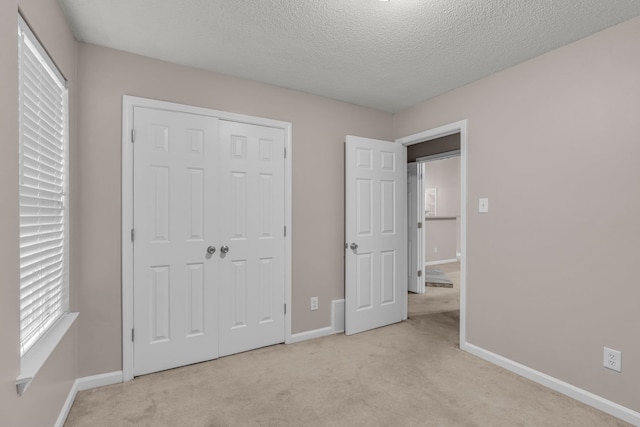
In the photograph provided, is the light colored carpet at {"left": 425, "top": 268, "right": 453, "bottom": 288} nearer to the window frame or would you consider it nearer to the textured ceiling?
the textured ceiling

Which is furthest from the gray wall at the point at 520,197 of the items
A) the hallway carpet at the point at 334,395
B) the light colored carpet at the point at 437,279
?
the light colored carpet at the point at 437,279

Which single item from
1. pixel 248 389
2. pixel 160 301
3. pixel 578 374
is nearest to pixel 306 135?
pixel 160 301

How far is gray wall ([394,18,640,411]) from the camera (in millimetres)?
1934

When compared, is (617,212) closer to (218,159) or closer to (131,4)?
(218,159)

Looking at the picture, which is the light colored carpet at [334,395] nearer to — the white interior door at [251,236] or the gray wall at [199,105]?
the white interior door at [251,236]

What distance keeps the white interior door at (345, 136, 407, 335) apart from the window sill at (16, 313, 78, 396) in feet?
7.43

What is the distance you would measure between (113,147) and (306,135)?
A: 1618mm

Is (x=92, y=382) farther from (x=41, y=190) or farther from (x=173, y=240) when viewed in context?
(x=41, y=190)

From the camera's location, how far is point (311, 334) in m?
3.12

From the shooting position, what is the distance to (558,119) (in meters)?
2.25

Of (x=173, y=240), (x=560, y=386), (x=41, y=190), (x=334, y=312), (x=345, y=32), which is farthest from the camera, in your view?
(x=334, y=312)

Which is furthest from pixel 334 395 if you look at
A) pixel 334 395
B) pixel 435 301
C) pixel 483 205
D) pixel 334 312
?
pixel 435 301

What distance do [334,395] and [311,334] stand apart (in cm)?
100

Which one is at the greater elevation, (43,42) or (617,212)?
(43,42)
